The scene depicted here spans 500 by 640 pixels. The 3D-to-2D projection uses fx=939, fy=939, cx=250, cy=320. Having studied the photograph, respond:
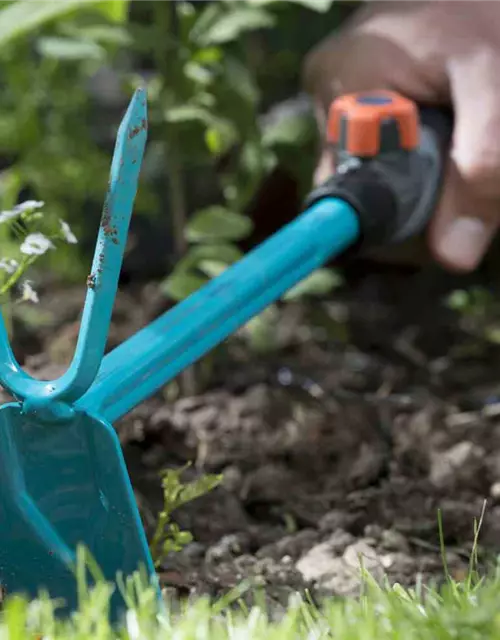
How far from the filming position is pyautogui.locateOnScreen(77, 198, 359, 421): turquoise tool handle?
32.2 inches

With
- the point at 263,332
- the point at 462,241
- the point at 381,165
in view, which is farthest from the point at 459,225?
the point at 263,332

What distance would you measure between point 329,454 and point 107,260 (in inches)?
21.7

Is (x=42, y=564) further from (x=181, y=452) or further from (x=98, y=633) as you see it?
(x=181, y=452)

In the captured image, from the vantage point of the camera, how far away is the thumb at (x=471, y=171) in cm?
114

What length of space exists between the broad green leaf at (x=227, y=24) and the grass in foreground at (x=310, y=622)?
0.79 metres

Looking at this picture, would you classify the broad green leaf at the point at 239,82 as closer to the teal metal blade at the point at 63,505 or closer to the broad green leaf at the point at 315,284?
the broad green leaf at the point at 315,284

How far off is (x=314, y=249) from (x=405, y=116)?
9.6 inches

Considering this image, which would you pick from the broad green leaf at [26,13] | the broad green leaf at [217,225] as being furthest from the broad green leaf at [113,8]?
the broad green leaf at [217,225]

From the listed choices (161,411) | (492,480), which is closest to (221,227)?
(161,411)

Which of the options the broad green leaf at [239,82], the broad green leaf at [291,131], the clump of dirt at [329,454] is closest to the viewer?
the clump of dirt at [329,454]

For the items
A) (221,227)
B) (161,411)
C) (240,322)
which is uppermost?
(240,322)

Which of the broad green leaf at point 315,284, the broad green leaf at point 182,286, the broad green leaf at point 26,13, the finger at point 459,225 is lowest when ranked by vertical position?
the broad green leaf at point 315,284

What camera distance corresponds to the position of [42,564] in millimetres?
778

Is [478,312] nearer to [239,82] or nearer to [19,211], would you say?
[239,82]
